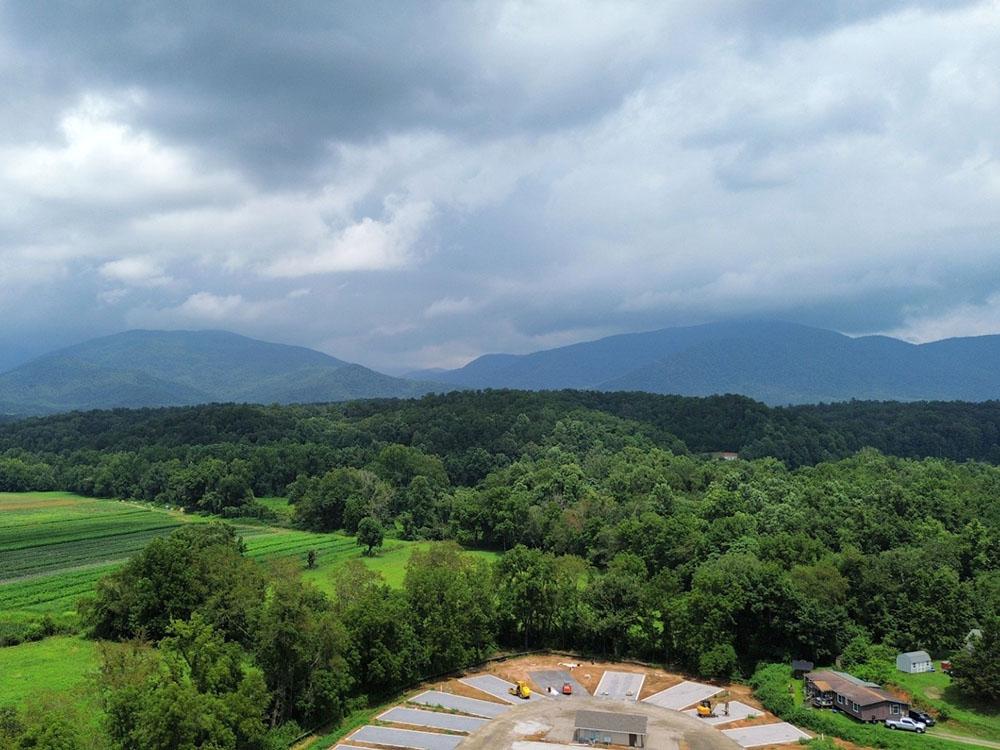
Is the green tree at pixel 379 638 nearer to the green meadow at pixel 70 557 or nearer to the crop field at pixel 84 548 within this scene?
the green meadow at pixel 70 557

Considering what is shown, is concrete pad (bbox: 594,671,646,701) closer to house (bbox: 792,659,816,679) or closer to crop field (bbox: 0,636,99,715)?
house (bbox: 792,659,816,679)

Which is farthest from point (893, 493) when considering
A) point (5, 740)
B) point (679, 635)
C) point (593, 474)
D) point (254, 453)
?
point (254, 453)

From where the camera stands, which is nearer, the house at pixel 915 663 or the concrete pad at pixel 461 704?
the concrete pad at pixel 461 704

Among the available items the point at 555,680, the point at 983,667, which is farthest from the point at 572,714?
the point at 983,667

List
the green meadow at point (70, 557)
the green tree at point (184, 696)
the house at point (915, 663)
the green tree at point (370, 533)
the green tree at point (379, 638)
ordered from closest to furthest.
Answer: the green tree at point (184, 696) → the green tree at point (379, 638) → the green meadow at point (70, 557) → the house at point (915, 663) → the green tree at point (370, 533)

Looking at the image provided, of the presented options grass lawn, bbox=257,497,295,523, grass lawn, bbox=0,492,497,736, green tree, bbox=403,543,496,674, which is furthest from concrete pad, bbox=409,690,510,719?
grass lawn, bbox=257,497,295,523

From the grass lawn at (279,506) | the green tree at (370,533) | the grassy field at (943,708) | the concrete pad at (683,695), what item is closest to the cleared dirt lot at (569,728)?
the concrete pad at (683,695)
